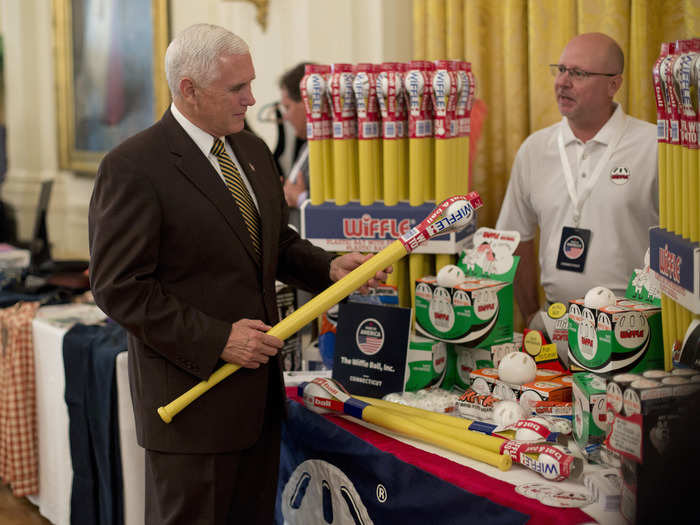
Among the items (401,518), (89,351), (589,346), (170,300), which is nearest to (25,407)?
(89,351)

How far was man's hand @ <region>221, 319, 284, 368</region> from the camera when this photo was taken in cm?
171

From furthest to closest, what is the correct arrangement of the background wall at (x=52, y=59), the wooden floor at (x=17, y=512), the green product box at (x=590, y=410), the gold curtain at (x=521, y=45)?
the background wall at (x=52, y=59) < the wooden floor at (x=17, y=512) < the gold curtain at (x=521, y=45) < the green product box at (x=590, y=410)

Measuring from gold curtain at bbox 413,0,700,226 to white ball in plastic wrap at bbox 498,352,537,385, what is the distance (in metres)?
1.43

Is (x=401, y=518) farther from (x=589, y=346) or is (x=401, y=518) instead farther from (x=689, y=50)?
(x=689, y=50)

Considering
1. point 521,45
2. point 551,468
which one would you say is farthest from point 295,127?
point 551,468

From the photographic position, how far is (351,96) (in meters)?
2.34

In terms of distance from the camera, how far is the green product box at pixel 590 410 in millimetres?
1614

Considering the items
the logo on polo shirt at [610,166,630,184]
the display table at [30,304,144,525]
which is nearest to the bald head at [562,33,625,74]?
the logo on polo shirt at [610,166,630,184]

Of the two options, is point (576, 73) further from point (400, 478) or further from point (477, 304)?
point (400, 478)

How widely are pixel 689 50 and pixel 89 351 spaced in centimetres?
200

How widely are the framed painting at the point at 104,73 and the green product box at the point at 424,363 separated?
161 inches

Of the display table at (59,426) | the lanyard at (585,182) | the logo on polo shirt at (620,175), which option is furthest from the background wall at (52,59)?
the display table at (59,426)

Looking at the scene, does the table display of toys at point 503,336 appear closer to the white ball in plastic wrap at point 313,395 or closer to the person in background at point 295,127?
the white ball in plastic wrap at point 313,395

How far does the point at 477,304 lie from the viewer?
200 centimetres
